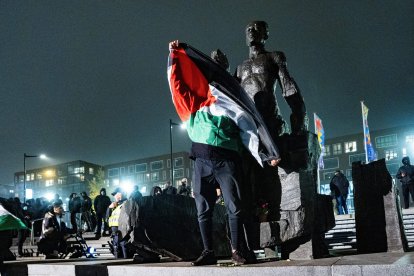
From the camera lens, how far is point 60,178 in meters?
122

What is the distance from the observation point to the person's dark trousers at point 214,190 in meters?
5.05

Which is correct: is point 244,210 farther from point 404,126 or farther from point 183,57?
point 404,126

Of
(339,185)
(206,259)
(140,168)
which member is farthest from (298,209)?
(140,168)

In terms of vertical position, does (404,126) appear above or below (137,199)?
above

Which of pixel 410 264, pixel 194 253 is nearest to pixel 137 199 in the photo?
pixel 194 253

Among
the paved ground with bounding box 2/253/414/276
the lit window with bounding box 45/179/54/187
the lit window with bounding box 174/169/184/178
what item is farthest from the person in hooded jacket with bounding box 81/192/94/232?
the lit window with bounding box 45/179/54/187

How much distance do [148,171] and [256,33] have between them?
356 feet

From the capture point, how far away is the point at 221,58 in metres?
6.41

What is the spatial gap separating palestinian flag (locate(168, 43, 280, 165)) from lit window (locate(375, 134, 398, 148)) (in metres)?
79.4

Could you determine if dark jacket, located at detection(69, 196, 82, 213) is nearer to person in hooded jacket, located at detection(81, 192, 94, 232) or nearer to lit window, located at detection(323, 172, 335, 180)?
person in hooded jacket, located at detection(81, 192, 94, 232)

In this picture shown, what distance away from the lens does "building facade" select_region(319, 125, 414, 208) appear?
75812 mm

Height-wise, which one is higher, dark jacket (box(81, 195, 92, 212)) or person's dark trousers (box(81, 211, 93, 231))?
dark jacket (box(81, 195, 92, 212))

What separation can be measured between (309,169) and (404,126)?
78.8 metres

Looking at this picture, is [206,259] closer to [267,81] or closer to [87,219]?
[267,81]
